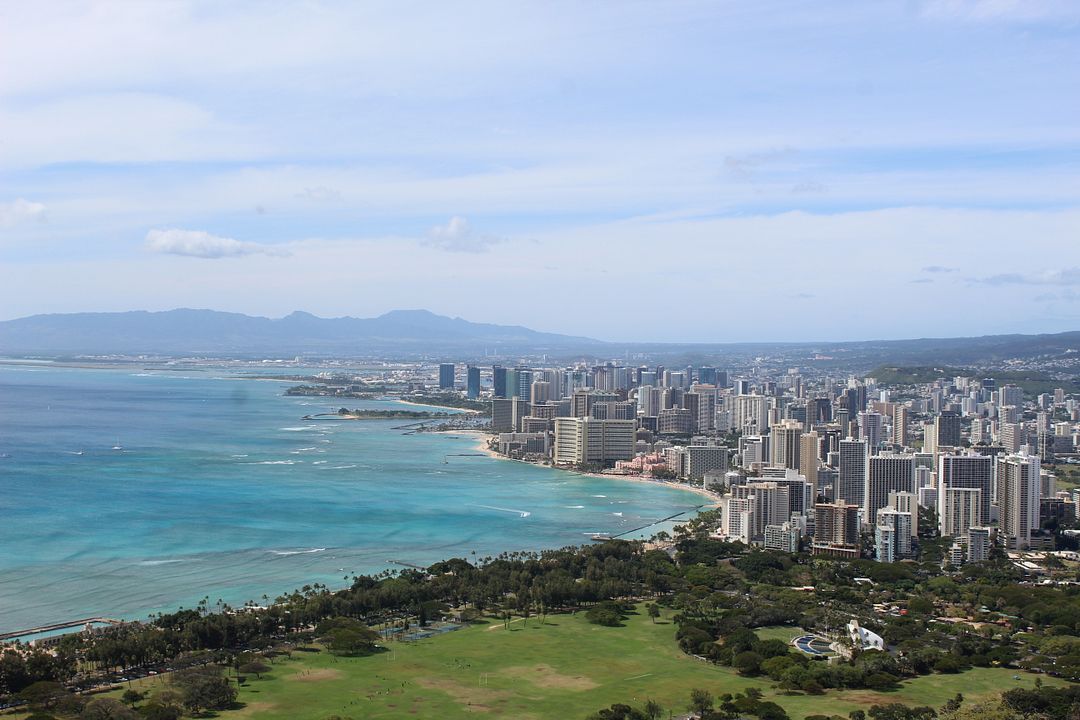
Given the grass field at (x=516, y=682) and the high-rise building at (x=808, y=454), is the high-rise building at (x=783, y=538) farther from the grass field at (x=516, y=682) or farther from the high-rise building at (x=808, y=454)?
the high-rise building at (x=808, y=454)

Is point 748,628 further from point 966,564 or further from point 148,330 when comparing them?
point 148,330

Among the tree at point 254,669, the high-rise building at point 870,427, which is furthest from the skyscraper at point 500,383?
the tree at point 254,669

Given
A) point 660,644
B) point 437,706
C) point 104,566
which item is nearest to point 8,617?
point 104,566

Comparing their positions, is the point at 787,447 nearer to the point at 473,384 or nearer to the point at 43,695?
the point at 43,695

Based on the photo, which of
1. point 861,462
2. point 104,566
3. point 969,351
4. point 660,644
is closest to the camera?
point 660,644

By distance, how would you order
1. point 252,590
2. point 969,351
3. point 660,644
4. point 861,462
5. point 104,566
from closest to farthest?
point 660,644 → point 252,590 → point 104,566 → point 861,462 → point 969,351

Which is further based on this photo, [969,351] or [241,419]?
[969,351]
